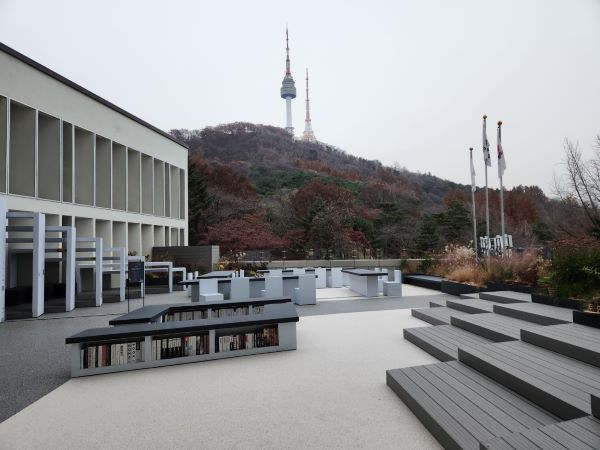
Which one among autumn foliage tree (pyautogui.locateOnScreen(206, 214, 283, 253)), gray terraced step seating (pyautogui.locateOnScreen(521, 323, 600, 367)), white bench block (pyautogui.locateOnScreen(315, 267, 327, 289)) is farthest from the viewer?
autumn foliage tree (pyautogui.locateOnScreen(206, 214, 283, 253))

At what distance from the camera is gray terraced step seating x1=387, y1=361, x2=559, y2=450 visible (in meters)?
2.28

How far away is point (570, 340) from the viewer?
11.4 ft

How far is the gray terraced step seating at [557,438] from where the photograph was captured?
1.88 meters

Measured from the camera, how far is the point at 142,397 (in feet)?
10.9

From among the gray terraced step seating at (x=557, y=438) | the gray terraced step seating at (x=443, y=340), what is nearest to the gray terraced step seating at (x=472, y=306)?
the gray terraced step seating at (x=443, y=340)

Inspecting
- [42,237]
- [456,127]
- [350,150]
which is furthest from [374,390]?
[350,150]

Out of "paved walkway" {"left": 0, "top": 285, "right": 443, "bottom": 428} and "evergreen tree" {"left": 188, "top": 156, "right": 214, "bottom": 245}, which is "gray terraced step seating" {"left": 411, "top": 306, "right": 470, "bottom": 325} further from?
"evergreen tree" {"left": 188, "top": 156, "right": 214, "bottom": 245}

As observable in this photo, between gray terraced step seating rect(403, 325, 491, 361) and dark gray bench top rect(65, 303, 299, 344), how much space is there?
196 cm

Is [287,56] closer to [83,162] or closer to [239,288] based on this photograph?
[83,162]

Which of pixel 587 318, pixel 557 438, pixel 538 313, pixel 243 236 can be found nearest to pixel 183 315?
pixel 557 438

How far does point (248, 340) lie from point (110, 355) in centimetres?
182

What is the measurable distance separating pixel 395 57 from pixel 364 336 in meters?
13.7

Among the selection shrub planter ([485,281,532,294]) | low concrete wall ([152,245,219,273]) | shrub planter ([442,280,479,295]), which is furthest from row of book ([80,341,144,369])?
low concrete wall ([152,245,219,273])

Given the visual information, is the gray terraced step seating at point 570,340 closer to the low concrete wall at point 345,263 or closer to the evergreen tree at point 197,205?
the low concrete wall at point 345,263
